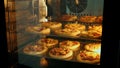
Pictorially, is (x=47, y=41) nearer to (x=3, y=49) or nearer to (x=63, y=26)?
(x=63, y=26)

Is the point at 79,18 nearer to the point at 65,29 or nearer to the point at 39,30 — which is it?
the point at 65,29

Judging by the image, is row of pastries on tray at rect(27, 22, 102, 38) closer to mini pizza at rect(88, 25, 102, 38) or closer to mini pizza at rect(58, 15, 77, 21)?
mini pizza at rect(88, 25, 102, 38)

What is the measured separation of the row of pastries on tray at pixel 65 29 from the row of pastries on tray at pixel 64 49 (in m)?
0.10

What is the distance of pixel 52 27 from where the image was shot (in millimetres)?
1918

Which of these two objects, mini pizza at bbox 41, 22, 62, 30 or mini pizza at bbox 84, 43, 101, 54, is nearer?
mini pizza at bbox 84, 43, 101, 54

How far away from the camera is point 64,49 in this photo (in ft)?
5.95

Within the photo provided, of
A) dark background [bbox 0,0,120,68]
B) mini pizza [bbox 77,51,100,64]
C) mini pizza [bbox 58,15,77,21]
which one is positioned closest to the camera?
dark background [bbox 0,0,120,68]

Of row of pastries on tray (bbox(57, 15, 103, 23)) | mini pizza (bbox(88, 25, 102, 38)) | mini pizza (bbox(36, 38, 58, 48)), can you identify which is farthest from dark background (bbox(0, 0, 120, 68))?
mini pizza (bbox(36, 38, 58, 48))

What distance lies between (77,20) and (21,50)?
60cm

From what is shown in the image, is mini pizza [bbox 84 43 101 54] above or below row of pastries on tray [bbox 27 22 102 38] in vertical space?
below

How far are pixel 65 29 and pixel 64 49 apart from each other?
21cm

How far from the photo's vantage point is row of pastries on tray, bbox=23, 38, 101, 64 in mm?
1590

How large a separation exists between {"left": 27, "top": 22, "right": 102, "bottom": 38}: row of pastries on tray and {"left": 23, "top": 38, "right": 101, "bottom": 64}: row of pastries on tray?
0.31ft

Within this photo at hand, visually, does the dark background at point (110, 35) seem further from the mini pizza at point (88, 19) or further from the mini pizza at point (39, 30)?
the mini pizza at point (39, 30)
